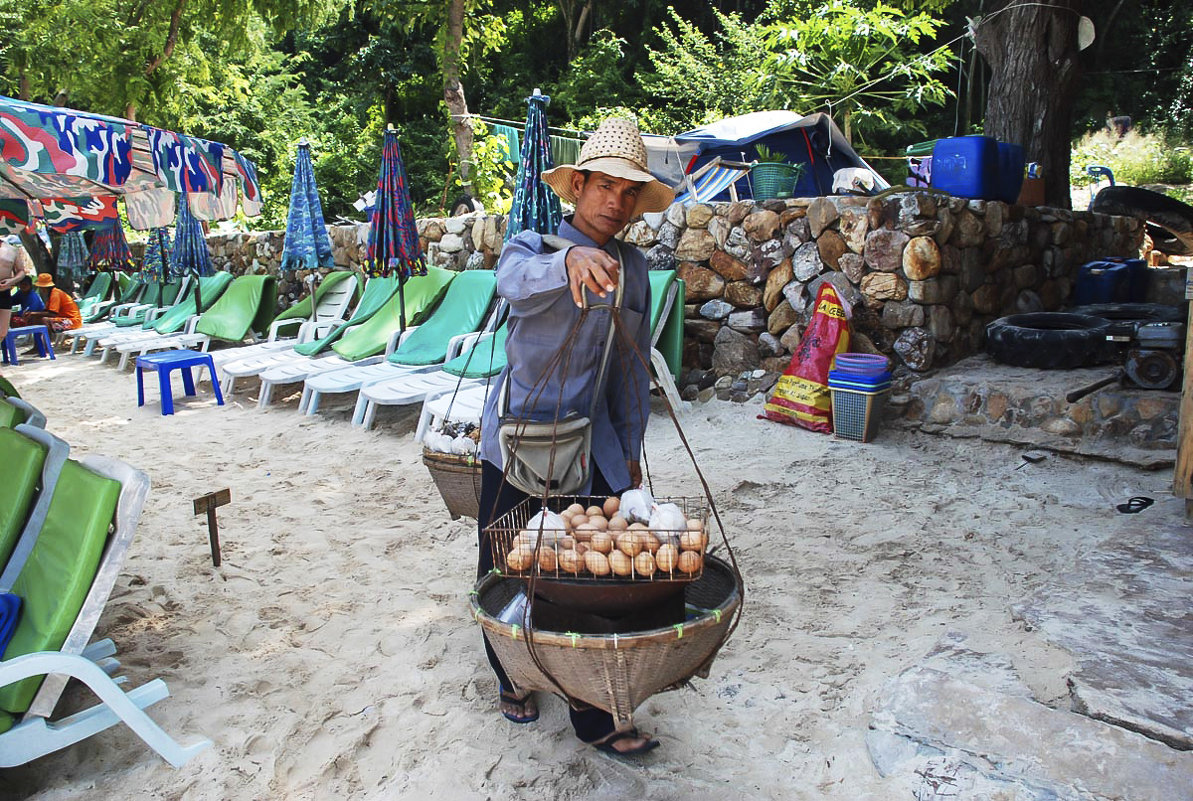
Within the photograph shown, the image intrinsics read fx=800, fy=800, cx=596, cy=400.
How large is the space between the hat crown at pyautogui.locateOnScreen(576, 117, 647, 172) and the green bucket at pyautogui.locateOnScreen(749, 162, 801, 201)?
14.7ft

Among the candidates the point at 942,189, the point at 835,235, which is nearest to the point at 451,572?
the point at 835,235

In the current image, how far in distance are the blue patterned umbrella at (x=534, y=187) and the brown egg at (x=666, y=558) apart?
3365 millimetres

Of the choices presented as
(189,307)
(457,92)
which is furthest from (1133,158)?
(189,307)

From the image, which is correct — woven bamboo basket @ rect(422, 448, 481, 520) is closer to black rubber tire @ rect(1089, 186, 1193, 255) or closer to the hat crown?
the hat crown

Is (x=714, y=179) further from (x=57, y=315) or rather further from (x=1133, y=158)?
(x=1133, y=158)

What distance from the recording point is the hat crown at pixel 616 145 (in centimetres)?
188

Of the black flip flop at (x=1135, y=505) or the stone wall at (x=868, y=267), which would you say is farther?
the stone wall at (x=868, y=267)

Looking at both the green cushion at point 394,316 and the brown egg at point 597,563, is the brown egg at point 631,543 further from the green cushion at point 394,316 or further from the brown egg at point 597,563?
the green cushion at point 394,316

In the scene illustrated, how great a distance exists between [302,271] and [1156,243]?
35.6ft

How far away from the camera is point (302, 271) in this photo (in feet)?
36.7

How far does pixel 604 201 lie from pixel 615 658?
3.42ft

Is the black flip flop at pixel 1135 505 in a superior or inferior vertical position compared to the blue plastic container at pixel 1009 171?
inferior

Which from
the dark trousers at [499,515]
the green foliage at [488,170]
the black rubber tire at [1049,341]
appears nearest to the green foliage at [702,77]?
the green foliage at [488,170]

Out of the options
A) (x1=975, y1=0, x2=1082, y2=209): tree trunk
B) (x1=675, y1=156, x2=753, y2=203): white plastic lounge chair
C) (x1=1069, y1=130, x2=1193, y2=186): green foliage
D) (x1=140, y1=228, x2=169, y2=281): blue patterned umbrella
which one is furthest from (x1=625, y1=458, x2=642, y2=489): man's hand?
(x1=1069, y1=130, x2=1193, y2=186): green foliage
